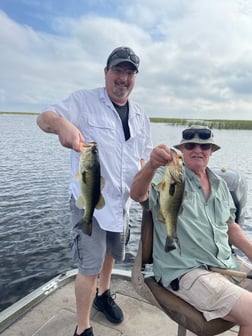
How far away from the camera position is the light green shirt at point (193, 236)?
2.80 metres

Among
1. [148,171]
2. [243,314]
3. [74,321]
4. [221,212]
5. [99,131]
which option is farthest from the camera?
[74,321]

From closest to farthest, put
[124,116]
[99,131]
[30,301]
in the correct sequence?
1. [99,131]
2. [124,116]
3. [30,301]

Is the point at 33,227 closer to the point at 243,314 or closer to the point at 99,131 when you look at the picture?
the point at 99,131

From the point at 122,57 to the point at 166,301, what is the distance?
88.6 inches

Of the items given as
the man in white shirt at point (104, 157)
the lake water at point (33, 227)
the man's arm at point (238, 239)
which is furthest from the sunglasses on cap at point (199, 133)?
the lake water at point (33, 227)

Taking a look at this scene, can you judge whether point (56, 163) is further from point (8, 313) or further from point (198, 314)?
point (198, 314)

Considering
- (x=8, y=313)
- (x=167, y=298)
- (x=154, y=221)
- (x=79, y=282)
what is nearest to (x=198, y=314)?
(x=167, y=298)

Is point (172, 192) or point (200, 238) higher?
point (172, 192)

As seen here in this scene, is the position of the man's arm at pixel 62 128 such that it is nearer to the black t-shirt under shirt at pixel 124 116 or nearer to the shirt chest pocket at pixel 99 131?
the shirt chest pocket at pixel 99 131

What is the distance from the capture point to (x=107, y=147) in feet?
9.84

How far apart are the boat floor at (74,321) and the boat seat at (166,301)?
67cm

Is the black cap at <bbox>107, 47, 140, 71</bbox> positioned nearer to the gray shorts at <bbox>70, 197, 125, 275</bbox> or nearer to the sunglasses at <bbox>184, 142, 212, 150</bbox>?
the sunglasses at <bbox>184, 142, 212, 150</bbox>

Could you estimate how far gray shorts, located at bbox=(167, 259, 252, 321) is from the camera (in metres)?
2.43

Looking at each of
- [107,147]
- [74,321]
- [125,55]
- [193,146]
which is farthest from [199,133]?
[74,321]
